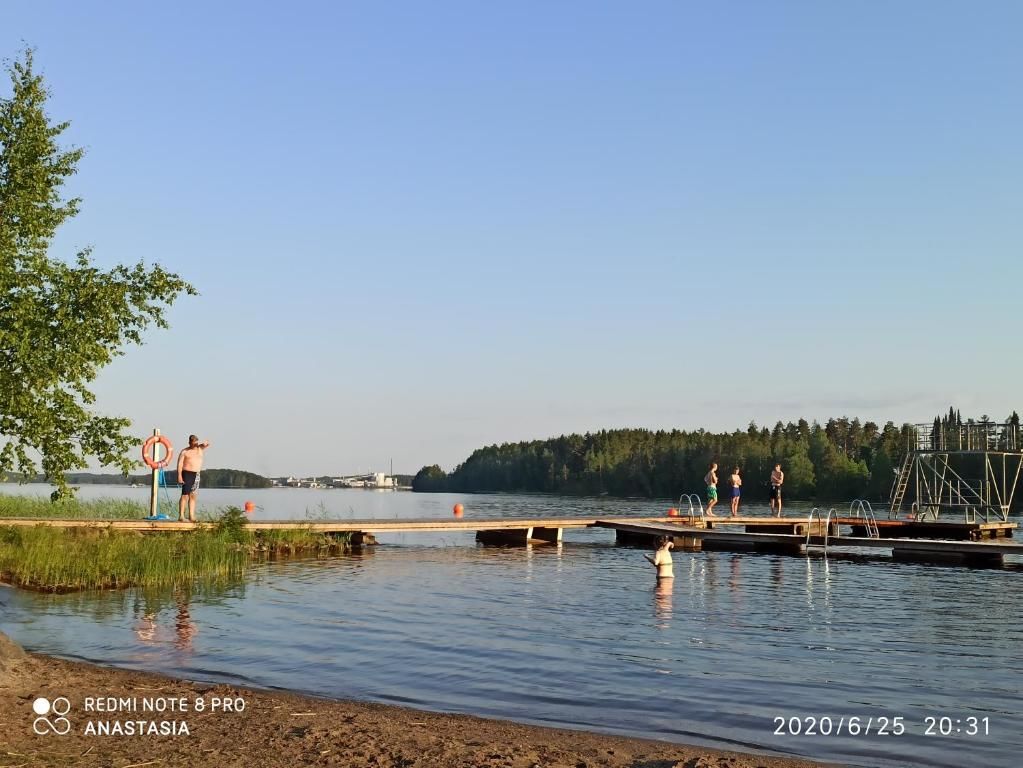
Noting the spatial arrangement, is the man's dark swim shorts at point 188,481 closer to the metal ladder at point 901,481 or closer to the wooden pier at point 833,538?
the wooden pier at point 833,538

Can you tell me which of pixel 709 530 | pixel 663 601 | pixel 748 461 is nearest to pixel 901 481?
pixel 709 530

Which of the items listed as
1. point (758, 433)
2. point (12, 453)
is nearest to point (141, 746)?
point (12, 453)

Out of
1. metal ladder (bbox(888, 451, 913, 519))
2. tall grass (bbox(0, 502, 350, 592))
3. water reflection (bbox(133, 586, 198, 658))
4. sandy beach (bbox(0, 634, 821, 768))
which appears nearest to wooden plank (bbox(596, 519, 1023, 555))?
metal ladder (bbox(888, 451, 913, 519))

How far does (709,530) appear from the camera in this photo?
38375mm

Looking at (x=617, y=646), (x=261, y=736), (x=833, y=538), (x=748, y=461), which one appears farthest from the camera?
(x=748, y=461)

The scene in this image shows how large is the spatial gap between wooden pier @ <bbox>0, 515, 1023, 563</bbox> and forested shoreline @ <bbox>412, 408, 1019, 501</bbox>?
65.9m

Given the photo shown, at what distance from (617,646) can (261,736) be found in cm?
793

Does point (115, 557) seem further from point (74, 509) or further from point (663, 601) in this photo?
point (663, 601)

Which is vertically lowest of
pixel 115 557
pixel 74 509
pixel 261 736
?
pixel 261 736

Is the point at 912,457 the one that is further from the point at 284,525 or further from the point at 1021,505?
the point at 1021,505

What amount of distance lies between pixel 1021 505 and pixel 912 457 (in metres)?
58.8

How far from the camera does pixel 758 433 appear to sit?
6742 inches

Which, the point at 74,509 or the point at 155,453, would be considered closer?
the point at 155,453

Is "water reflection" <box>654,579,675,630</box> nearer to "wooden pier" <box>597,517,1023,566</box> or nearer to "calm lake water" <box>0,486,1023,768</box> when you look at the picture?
"calm lake water" <box>0,486,1023,768</box>
